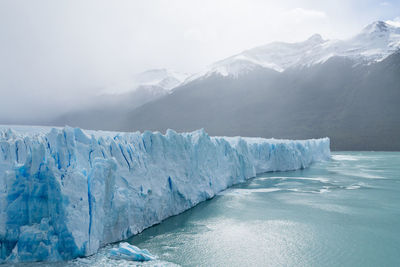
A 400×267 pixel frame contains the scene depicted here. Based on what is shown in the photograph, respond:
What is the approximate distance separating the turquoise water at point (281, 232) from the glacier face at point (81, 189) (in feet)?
1.57

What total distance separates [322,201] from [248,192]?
9.77ft

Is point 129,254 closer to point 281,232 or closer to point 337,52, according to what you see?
point 281,232

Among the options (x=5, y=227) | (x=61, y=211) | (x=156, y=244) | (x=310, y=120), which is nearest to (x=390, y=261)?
(x=156, y=244)

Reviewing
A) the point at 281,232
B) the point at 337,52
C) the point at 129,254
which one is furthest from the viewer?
the point at 337,52

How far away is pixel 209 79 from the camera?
240 feet

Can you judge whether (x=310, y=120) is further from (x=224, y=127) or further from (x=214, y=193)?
(x=214, y=193)

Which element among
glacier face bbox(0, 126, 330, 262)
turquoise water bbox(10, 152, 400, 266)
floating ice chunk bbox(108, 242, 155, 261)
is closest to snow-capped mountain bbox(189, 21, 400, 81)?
turquoise water bbox(10, 152, 400, 266)

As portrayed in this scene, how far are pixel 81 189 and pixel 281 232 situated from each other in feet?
16.8

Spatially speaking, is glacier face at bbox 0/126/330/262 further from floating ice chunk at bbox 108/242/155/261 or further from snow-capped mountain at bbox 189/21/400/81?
snow-capped mountain at bbox 189/21/400/81

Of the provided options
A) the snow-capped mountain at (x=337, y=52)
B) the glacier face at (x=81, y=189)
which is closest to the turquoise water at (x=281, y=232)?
the glacier face at (x=81, y=189)

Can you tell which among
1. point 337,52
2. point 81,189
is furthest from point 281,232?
point 337,52

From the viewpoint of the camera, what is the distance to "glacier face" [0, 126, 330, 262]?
16.9 feet

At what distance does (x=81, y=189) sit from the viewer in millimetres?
5500

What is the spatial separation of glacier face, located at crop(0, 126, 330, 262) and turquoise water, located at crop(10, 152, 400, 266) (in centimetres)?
48
